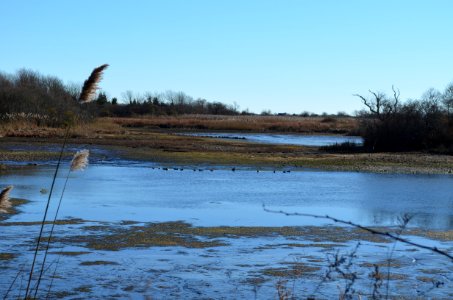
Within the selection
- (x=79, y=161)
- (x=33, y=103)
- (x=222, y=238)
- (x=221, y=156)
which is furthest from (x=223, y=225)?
(x=33, y=103)

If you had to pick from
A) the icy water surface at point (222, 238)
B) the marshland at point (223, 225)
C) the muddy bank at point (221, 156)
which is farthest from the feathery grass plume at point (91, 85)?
the muddy bank at point (221, 156)

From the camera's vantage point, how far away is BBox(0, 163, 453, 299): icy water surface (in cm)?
997

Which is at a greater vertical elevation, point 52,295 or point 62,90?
point 62,90

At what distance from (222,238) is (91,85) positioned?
9337 mm

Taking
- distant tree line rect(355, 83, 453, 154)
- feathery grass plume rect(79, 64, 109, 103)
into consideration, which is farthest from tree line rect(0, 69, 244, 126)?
feathery grass plume rect(79, 64, 109, 103)

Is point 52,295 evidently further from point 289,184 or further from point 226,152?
point 226,152

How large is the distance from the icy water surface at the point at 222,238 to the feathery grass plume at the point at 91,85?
1306 millimetres

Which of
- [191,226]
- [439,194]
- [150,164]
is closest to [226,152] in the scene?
[150,164]

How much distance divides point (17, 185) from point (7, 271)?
42.5ft

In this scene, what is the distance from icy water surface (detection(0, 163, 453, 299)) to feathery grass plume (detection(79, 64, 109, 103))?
51.4 inches

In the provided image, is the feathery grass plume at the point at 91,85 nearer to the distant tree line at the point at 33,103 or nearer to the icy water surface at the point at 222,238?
the icy water surface at the point at 222,238

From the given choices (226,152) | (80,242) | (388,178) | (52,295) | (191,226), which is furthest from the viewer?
(226,152)

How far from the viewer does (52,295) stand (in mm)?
9203

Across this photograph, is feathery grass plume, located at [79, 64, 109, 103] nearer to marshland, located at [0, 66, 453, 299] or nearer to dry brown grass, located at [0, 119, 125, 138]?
marshland, located at [0, 66, 453, 299]
